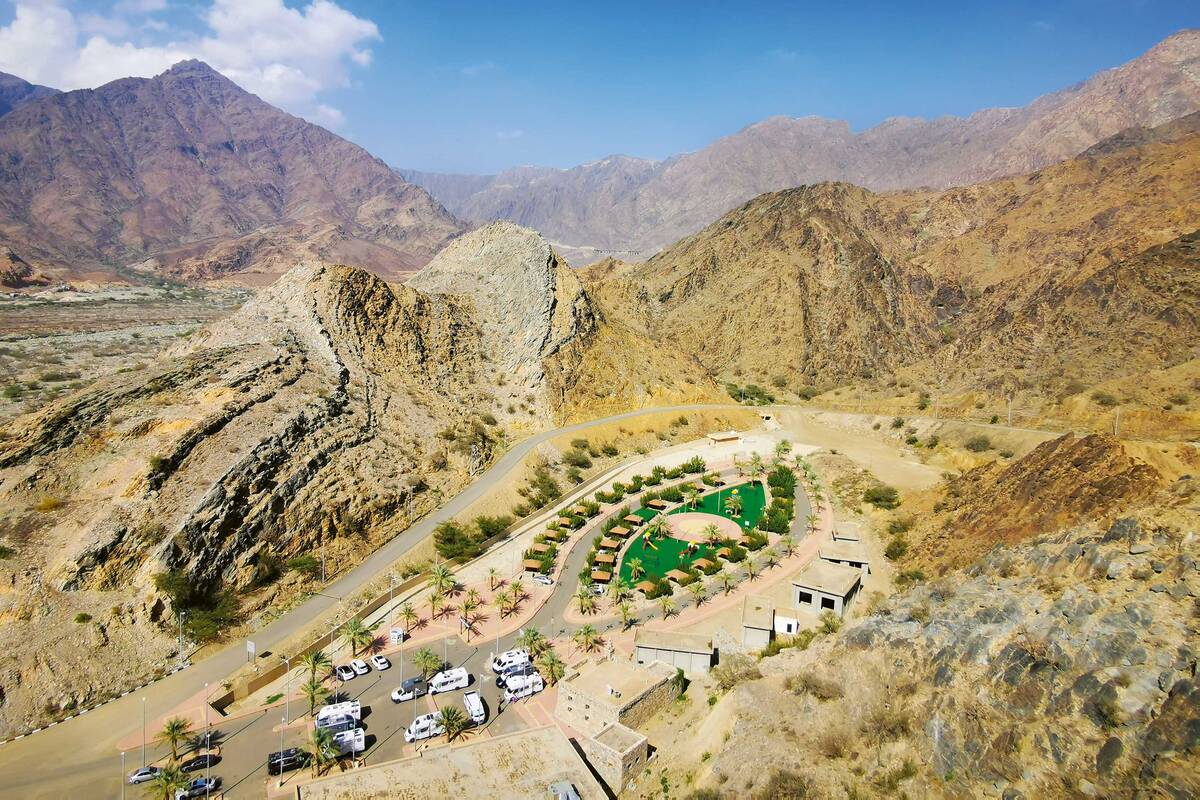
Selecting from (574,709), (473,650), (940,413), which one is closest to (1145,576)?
(574,709)

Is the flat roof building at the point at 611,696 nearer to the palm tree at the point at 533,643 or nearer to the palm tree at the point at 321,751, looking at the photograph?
the palm tree at the point at 533,643

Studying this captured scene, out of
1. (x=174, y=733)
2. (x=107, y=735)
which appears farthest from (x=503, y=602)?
(x=107, y=735)

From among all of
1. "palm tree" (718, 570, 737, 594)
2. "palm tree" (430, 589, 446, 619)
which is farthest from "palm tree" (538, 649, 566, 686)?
"palm tree" (718, 570, 737, 594)

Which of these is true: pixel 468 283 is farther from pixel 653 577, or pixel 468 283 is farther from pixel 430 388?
pixel 653 577

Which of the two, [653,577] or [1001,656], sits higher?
[1001,656]

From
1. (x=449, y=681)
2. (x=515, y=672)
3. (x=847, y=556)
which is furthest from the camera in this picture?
(x=847, y=556)

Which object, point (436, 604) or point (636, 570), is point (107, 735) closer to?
point (436, 604)

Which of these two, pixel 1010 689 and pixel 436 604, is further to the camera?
pixel 436 604
